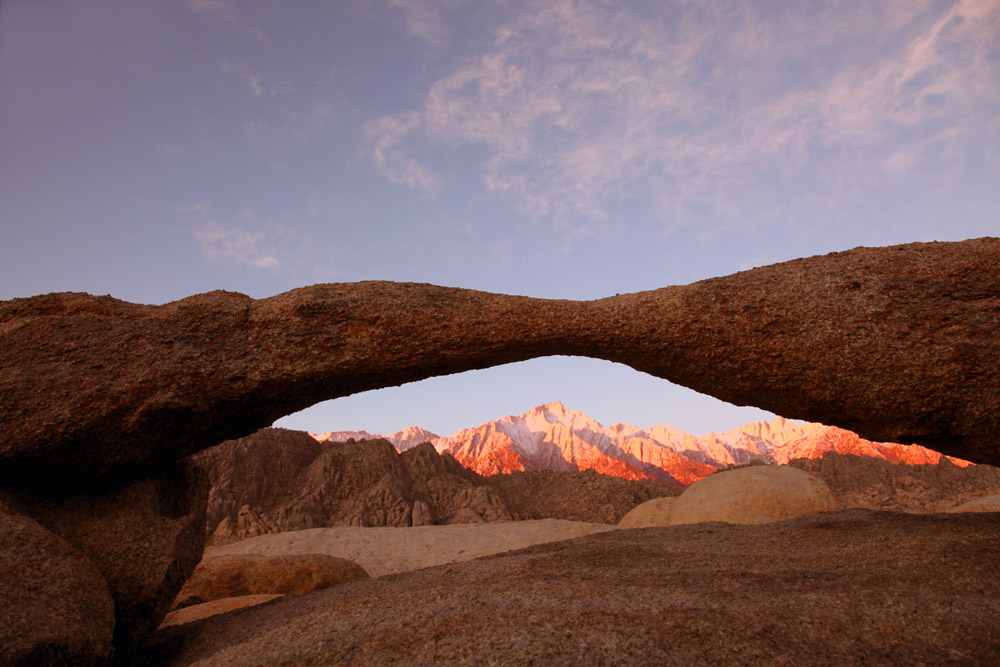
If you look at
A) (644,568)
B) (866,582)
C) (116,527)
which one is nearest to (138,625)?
A: (116,527)

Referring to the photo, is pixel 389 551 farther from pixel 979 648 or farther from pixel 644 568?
pixel 979 648

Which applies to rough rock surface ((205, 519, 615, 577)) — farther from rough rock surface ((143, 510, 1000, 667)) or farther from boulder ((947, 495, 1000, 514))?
boulder ((947, 495, 1000, 514))

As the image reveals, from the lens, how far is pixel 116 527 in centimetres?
461

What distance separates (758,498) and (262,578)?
29.5 feet

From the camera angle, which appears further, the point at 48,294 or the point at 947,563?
the point at 48,294

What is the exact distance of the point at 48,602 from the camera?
3.58m

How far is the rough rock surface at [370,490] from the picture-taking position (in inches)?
679

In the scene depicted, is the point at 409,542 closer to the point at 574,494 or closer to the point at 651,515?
the point at 651,515

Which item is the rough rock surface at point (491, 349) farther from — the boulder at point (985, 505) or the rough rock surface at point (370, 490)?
the rough rock surface at point (370, 490)

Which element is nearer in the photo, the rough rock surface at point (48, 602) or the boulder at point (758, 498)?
the rough rock surface at point (48, 602)

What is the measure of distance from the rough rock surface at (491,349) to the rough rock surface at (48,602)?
77 cm

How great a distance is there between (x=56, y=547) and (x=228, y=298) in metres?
2.33

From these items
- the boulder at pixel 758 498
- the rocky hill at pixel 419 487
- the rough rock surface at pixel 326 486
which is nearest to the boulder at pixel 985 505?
the boulder at pixel 758 498

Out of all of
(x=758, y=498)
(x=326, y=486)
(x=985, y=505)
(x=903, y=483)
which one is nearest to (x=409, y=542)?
(x=326, y=486)
